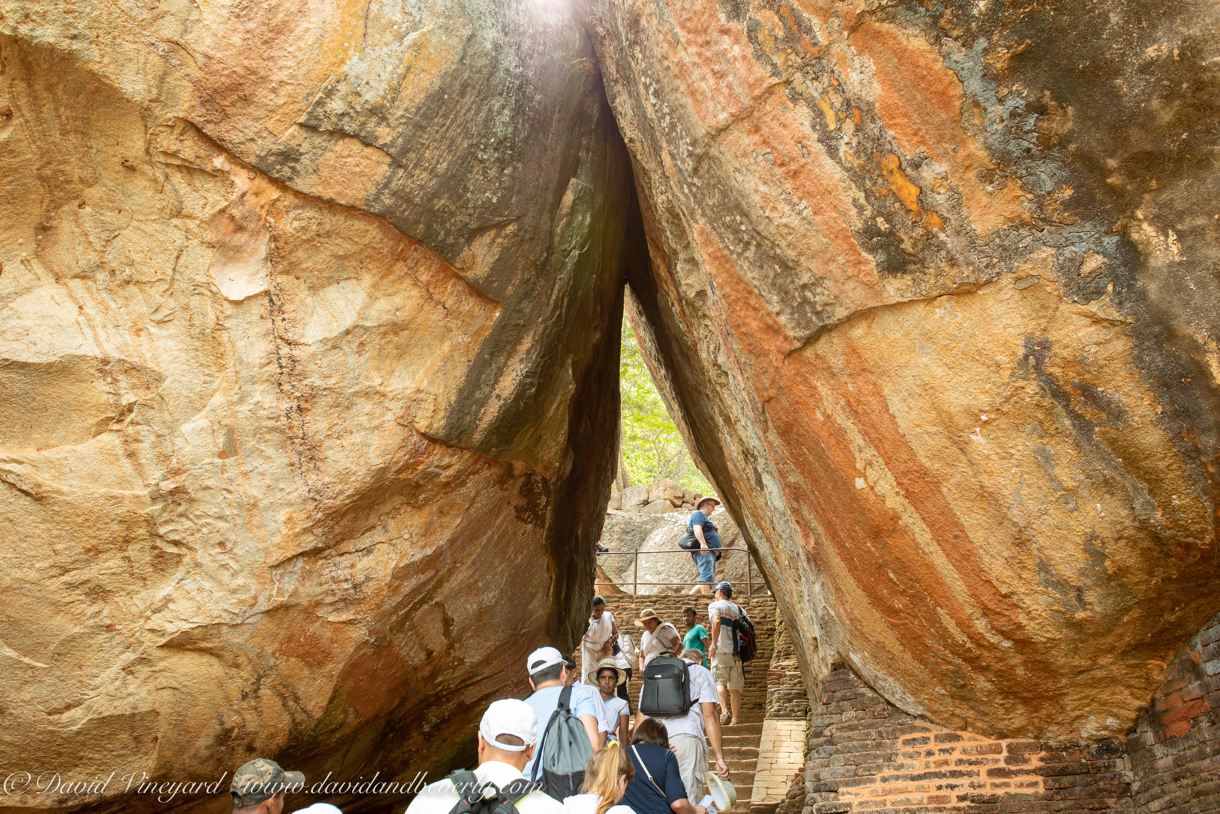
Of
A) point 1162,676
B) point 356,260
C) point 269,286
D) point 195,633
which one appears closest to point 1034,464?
point 1162,676

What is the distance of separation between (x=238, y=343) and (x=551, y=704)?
2914 mm

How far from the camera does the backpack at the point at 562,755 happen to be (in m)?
4.20

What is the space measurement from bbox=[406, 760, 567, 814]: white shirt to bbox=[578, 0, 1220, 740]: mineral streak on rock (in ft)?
9.14

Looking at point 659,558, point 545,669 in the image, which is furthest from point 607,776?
point 659,558

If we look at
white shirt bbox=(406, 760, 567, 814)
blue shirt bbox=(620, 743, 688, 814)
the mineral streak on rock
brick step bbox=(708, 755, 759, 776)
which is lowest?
brick step bbox=(708, 755, 759, 776)

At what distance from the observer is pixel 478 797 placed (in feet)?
Answer: 9.11

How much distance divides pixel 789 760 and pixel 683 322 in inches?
171

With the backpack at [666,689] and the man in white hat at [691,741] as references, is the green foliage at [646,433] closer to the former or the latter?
the man in white hat at [691,741]

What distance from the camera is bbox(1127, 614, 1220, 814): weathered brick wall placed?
14.3 feet

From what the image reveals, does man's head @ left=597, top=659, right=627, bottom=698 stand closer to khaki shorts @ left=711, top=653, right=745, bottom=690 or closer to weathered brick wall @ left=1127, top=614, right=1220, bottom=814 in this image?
weathered brick wall @ left=1127, top=614, right=1220, bottom=814

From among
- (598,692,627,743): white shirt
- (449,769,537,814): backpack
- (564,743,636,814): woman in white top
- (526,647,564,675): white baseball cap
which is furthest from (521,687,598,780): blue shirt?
(449,769,537,814): backpack

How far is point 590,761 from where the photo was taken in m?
3.97

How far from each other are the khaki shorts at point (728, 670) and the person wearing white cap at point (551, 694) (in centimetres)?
493

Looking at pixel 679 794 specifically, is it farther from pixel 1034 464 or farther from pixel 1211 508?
pixel 1211 508
